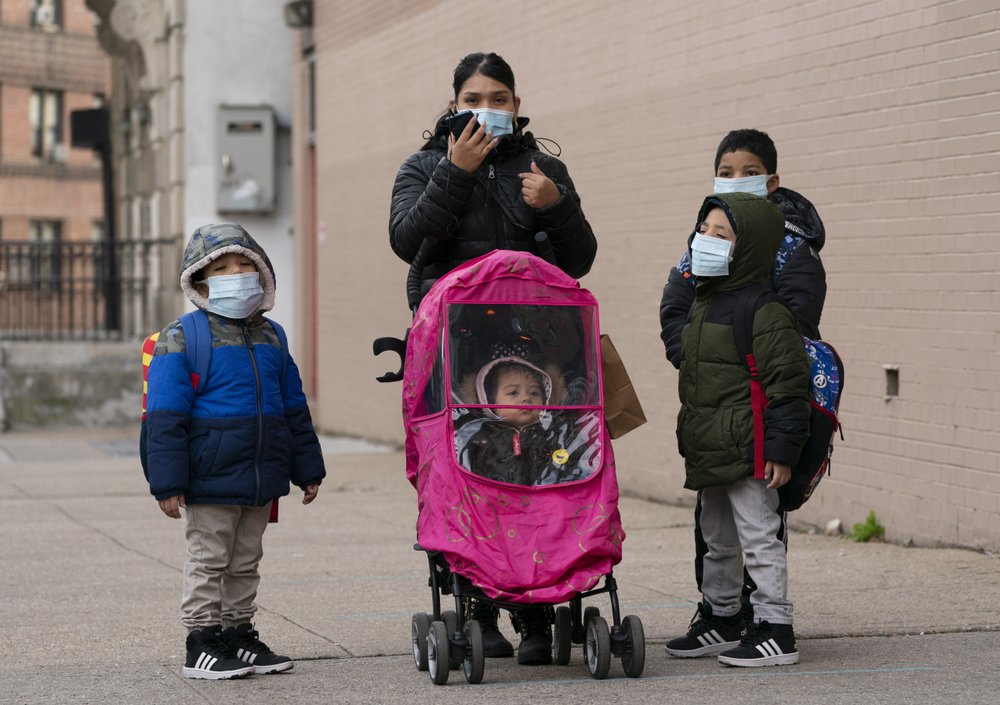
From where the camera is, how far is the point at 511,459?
5.64 metres

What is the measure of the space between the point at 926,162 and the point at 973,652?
131 inches

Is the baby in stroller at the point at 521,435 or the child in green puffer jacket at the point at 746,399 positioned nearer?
the baby in stroller at the point at 521,435

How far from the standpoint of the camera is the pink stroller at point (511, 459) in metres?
5.51

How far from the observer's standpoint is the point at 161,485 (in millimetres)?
5703

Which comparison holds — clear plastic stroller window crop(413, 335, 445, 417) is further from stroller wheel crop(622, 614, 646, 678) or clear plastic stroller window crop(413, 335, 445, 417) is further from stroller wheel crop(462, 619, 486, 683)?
stroller wheel crop(622, 614, 646, 678)

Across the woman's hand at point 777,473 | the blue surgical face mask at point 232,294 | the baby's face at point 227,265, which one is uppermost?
the baby's face at point 227,265

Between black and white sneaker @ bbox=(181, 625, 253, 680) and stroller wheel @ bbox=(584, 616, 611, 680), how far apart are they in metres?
1.22

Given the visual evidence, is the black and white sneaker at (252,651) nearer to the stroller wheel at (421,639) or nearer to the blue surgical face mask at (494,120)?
the stroller wheel at (421,639)

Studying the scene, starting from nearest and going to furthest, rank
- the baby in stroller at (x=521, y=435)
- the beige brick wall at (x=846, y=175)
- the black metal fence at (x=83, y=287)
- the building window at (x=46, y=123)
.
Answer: the baby in stroller at (x=521, y=435), the beige brick wall at (x=846, y=175), the black metal fence at (x=83, y=287), the building window at (x=46, y=123)

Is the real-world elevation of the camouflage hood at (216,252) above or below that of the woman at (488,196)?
A: below

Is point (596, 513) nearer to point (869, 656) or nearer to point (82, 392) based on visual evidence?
point (869, 656)

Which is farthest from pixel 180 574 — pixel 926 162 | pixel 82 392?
pixel 82 392

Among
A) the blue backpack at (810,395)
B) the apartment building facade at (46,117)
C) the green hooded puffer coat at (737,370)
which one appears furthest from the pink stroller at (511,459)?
the apartment building facade at (46,117)

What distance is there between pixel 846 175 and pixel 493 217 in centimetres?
385
